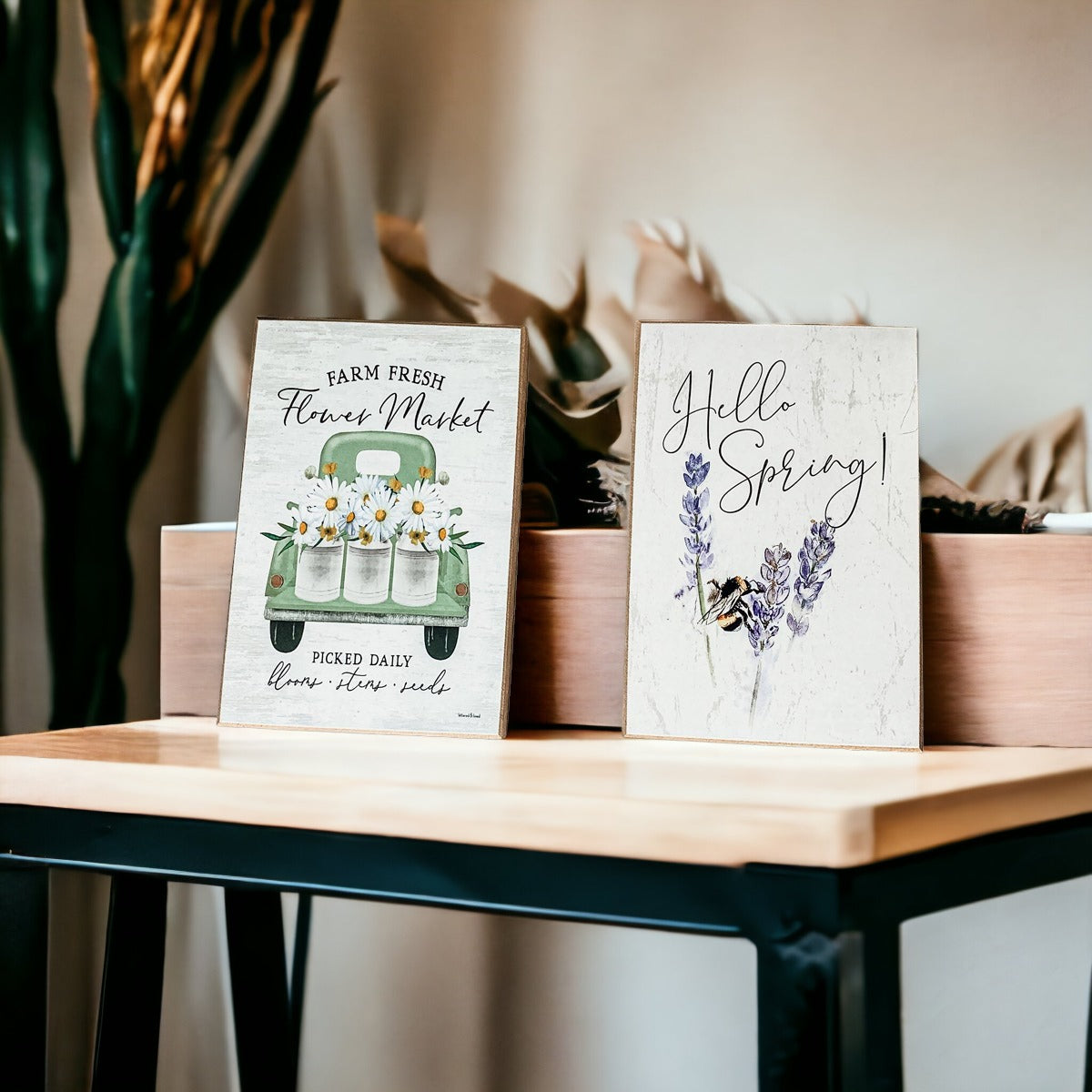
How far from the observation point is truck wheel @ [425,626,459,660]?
35.0 inches

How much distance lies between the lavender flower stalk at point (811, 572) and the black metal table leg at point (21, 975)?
0.52m

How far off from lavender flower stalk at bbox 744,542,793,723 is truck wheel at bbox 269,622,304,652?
34 cm

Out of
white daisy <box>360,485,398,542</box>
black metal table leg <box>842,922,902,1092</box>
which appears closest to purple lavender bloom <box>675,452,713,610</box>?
white daisy <box>360,485,398,542</box>

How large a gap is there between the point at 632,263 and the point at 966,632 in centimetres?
49

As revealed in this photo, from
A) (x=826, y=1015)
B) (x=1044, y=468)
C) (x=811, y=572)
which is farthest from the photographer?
(x=1044, y=468)

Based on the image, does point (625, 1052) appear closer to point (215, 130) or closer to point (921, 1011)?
point (921, 1011)

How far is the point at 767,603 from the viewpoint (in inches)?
33.3

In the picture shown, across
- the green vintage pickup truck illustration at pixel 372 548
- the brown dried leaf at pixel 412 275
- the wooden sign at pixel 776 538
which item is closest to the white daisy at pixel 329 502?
the green vintage pickup truck illustration at pixel 372 548

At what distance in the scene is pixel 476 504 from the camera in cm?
91

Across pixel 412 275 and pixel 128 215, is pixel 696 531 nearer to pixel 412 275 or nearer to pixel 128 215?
pixel 412 275

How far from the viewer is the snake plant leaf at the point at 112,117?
118 centimetres

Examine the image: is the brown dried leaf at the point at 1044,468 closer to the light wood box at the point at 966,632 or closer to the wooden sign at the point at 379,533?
the light wood box at the point at 966,632

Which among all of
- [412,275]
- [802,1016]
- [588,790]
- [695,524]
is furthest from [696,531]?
[412,275]

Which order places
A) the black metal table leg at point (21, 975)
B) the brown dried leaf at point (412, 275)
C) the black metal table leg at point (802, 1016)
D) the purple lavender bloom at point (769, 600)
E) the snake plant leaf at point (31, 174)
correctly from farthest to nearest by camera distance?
the brown dried leaf at point (412, 275), the snake plant leaf at point (31, 174), the purple lavender bloom at point (769, 600), the black metal table leg at point (21, 975), the black metal table leg at point (802, 1016)
